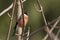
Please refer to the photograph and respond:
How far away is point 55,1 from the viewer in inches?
276

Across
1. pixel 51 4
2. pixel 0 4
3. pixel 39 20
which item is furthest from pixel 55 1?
pixel 0 4

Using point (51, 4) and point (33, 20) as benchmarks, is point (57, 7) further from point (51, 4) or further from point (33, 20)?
point (33, 20)

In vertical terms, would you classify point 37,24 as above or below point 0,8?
below

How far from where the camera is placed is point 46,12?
706 cm

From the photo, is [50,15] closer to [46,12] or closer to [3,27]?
[46,12]

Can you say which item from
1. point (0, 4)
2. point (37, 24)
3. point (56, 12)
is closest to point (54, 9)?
point (56, 12)

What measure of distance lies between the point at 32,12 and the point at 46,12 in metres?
0.52

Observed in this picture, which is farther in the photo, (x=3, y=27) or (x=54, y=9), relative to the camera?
(x=54, y=9)

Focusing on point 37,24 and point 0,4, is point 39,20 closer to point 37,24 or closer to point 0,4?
point 37,24

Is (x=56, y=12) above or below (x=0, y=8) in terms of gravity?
below

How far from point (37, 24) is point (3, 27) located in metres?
0.87

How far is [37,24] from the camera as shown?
695 cm

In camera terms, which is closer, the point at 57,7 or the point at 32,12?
the point at 32,12

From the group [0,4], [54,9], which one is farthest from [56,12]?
[0,4]
